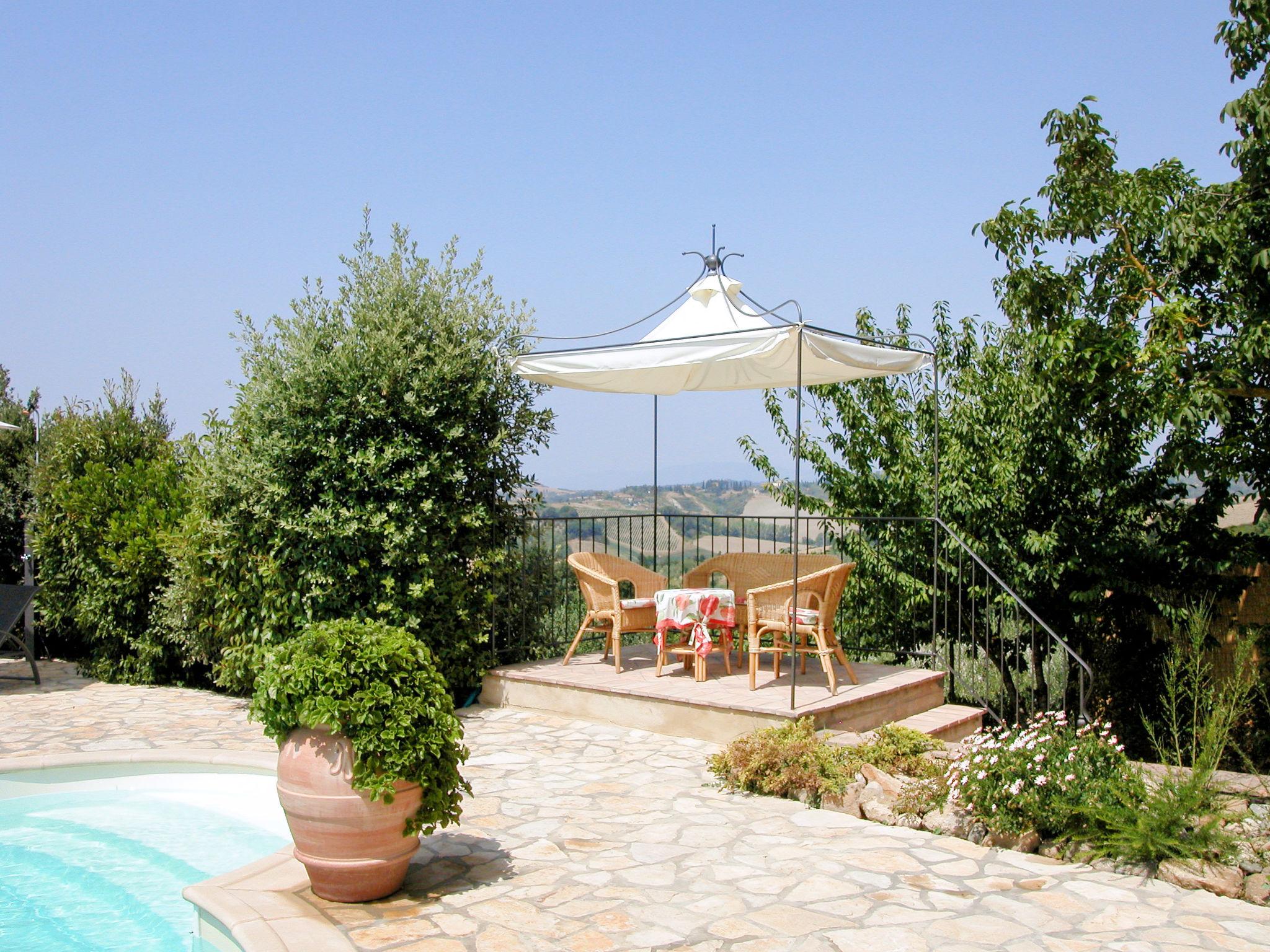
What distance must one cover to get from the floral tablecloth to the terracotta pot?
137 inches

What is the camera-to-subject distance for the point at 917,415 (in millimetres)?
9391

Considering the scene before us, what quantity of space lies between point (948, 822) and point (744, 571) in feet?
12.0

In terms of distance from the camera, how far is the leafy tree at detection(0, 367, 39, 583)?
35.4 ft

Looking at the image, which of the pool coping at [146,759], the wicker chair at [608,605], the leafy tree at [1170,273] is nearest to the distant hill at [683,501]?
the wicker chair at [608,605]

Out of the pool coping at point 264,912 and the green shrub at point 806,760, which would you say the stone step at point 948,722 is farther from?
the pool coping at point 264,912

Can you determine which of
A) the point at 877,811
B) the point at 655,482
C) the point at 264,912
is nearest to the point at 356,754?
the point at 264,912

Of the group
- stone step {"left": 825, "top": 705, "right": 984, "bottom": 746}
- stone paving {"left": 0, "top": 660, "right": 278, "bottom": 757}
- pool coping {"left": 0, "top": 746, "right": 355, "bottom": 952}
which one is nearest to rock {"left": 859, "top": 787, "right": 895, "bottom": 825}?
stone step {"left": 825, "top": 705, "right": 984, "bottom": 746}

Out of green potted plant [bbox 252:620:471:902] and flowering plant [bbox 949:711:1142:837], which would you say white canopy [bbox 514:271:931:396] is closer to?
flowering plant [bbox 949:711:1142:837]

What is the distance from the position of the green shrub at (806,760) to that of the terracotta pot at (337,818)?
216 cm

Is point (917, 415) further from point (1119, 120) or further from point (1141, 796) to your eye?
point (1141, 796)

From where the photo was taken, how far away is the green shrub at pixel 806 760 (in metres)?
5.02

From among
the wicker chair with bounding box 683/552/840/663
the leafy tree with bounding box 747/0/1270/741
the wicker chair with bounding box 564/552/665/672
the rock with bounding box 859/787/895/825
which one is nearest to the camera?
the rock with bounding box 859/787/895/825

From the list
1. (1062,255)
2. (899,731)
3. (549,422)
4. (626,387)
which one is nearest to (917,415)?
(1062,255)

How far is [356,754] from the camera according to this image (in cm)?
347
